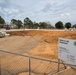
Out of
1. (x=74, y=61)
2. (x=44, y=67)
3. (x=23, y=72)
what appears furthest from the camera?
(x=44, y=67)

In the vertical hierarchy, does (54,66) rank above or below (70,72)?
below

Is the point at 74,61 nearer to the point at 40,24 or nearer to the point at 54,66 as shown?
the point at 54,66

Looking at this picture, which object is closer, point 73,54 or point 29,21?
point 73,54

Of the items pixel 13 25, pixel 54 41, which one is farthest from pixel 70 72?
pixel 13 25

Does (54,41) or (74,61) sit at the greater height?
(74,61)

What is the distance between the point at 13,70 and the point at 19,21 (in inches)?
4230

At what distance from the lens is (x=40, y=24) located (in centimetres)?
12888

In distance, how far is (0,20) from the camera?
113 meters

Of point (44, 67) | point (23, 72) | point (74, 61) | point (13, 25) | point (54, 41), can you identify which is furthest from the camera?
point (13, 25)

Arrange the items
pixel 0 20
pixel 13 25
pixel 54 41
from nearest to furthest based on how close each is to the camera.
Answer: pixel 54 41, pixel 0 20, pixel 13 25

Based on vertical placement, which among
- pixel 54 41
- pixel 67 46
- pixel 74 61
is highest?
pixel 67 46

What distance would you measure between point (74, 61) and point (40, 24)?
12259cm

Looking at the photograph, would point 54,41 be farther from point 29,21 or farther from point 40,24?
point 40,24

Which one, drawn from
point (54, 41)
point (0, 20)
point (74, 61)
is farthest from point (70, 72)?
point (0, 20)
